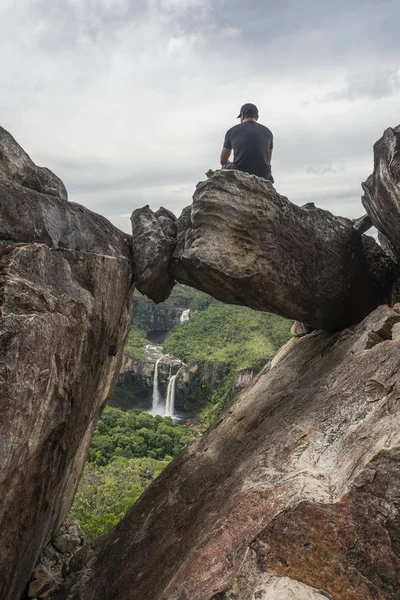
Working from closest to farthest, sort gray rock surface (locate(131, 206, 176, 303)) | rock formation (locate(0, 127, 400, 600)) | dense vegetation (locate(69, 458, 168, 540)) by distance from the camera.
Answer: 1. rock formation (locate(0, 127, 400, 600))
2. gray rock surface (locate(131, 206, 176, 303))
3. dense vegetation (locate(69, 458, 168, 540))

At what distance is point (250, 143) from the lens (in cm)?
1054

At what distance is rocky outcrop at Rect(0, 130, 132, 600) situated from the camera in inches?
232

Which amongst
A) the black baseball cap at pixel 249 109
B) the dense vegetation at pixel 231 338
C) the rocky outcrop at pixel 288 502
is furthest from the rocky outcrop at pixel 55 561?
the dense vegetation at pixel 231 338

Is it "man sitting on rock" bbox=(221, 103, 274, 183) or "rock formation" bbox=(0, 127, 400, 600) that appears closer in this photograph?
"rock formation" bbox=(0, 127, 400, 600)

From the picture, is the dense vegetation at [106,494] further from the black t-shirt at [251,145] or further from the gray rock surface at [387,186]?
the gray rock surface at [387,186]

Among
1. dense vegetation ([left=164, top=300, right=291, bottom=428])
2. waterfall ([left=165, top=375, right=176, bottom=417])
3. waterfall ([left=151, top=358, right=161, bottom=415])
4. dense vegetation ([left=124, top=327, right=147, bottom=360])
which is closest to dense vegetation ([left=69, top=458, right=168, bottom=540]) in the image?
dense vegetation ([left=164, top=300, right=291, bottom=428])

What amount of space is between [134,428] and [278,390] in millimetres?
37371

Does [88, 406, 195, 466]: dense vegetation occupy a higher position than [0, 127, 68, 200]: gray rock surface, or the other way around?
[0, 127, 68, 200]: gray rock surface

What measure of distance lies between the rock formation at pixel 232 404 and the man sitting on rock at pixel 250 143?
1874 millimetres

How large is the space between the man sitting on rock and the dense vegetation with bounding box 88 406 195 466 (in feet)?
102

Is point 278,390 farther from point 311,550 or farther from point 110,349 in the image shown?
point 311,550

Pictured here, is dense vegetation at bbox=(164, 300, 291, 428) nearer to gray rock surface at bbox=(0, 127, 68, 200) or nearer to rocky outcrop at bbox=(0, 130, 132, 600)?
rocky outcrop at bbox=(0, 130, 132, 600)

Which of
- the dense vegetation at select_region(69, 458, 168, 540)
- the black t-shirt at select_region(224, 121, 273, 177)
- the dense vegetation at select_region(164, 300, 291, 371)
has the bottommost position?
the dense vegetation at select_region(69, 458, 168, 540)

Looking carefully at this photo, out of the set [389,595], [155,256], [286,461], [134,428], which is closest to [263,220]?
[155,256]
